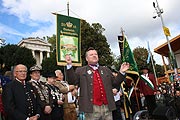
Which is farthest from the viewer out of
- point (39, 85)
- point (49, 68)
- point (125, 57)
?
point (49, 68)

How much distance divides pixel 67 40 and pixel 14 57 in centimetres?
4230

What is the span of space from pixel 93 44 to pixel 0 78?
3033cm

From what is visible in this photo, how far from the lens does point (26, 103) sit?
4.05 metres

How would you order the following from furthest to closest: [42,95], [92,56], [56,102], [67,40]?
[67,40], [56,102], [42,95], [92,56]

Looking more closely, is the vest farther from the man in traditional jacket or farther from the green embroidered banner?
the green embroidered banner

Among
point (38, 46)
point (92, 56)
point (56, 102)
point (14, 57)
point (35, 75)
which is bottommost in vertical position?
point (56, 102)

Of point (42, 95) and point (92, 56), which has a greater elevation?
point (92, 56)

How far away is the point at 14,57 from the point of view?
153 ft

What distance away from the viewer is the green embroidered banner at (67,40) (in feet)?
20.6

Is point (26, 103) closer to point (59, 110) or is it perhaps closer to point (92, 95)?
point (92, 95)

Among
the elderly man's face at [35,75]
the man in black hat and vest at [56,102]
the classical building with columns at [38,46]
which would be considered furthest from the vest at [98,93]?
the classical building with columns at [38,46]

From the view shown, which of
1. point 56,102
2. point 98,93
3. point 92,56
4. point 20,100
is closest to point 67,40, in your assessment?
point 56,102

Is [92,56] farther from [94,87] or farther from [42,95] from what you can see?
[42,95]

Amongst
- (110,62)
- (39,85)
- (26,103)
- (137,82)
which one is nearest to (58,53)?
(39,85)
